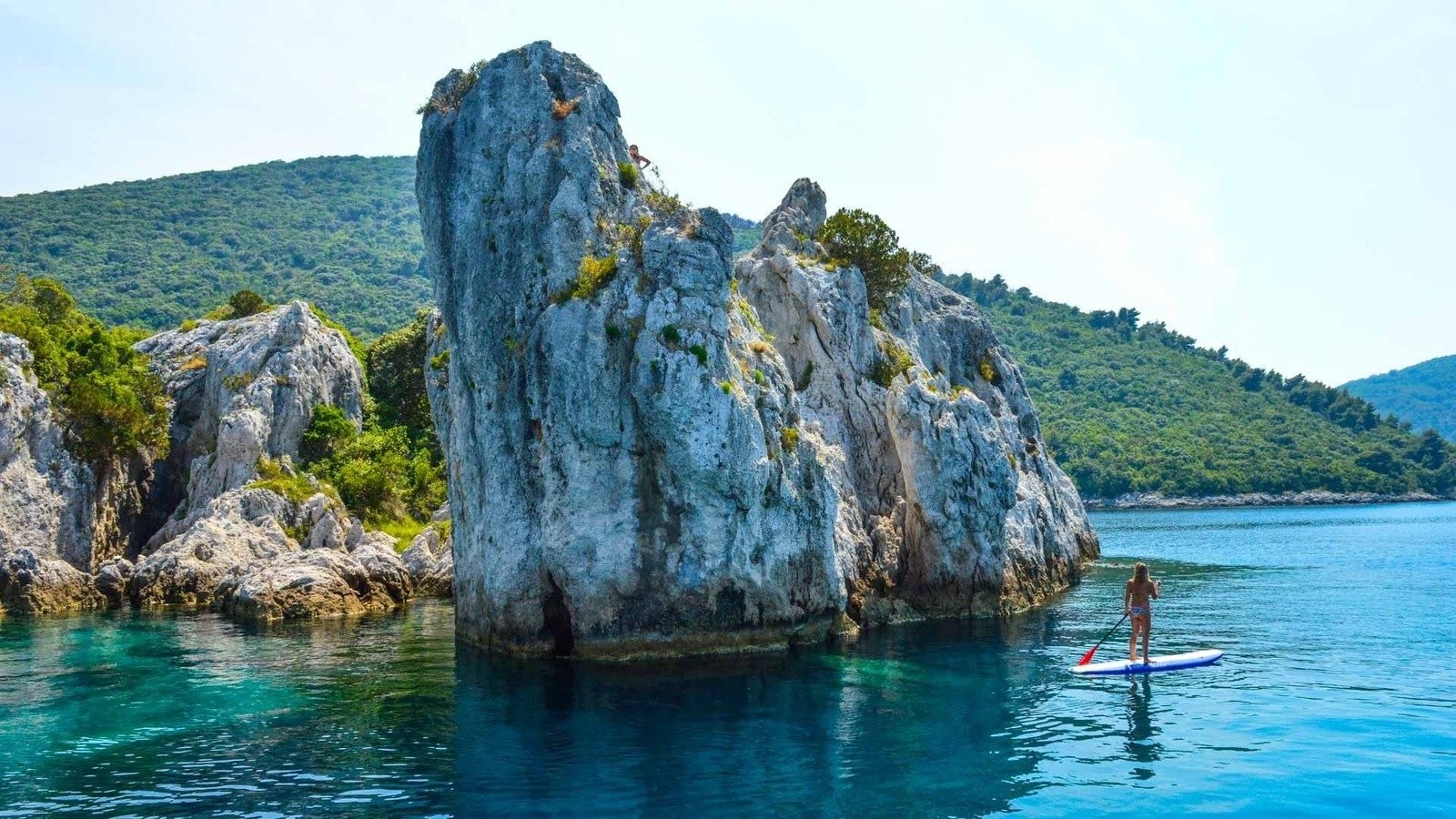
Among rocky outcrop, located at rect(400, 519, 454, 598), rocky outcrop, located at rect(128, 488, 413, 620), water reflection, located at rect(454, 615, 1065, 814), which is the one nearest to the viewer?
water reflection, located at rect(454, 615, 1065, 814)

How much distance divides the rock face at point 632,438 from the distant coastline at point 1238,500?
120249 millimetres

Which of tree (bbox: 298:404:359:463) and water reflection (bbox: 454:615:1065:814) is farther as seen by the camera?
tree (bbox: 298:404:359:463)

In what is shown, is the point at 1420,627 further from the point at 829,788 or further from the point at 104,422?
the point at 104,422

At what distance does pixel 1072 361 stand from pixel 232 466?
157 m

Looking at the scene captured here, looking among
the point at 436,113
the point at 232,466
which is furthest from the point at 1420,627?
the point at 232,466

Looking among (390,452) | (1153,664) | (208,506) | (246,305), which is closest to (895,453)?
(1153,664)

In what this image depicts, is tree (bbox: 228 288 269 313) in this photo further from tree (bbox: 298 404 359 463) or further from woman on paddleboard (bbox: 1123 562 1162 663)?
woman on paddleboard (bbox: 1123 562 1162 663)

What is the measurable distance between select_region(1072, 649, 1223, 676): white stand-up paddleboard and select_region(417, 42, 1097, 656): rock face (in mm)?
9387

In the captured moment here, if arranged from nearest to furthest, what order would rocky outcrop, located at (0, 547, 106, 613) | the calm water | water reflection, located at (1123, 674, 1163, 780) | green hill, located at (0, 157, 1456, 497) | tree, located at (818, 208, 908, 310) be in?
the calm water
water reflection, located at (1123, 674, 1163, 780)
rocky outcrop, located at (0, 547, 106, 613)
tree, located at (818, 208, 908, 310)
green hill, located at (0, 157, 1456, 497)

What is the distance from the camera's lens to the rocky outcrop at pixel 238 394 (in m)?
60.8

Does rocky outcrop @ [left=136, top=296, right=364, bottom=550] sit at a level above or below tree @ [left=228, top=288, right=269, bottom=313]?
below

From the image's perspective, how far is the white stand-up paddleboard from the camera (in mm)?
30359

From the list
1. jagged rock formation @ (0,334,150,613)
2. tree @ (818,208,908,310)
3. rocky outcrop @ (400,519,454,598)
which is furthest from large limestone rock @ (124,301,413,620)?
tree @ (818,208,908,310)

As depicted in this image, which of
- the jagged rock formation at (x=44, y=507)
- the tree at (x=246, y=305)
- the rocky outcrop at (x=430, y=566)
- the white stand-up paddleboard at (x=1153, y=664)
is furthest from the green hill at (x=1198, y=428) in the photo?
the jagged rock formation at (x=44, y=507)
